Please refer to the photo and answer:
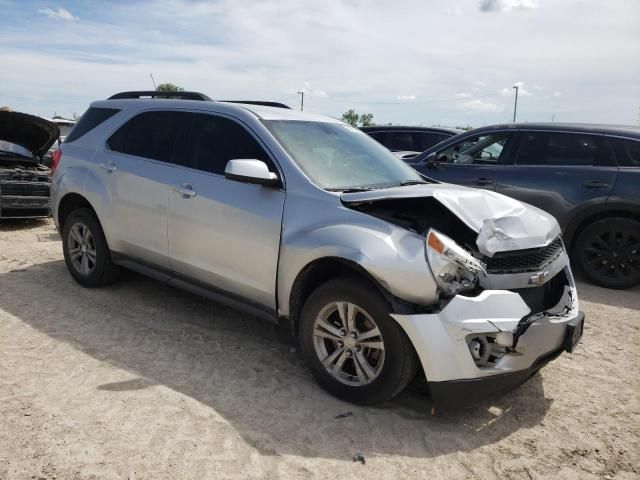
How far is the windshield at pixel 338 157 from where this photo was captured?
3.71m

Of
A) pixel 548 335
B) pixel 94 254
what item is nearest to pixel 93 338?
pixel 94 254

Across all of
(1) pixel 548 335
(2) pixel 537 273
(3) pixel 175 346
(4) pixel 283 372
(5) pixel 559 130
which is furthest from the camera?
(5) pixel 559 130

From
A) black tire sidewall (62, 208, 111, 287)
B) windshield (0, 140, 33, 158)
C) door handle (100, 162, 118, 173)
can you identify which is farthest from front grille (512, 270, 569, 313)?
windshield (0, 140, 33, 158)

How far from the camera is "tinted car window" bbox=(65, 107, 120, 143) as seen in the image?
510 cm

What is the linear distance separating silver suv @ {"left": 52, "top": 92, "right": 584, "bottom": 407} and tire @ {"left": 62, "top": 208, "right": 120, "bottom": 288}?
0.11 m

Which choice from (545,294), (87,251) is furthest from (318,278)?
(87,251)

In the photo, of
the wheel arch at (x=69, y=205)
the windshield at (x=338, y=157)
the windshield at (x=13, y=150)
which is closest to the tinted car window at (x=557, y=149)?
the windshield at (x=338, y=157)

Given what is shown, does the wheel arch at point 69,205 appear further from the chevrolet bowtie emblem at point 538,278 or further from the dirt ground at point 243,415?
the chevrolet bowtie emblem at point 538,278

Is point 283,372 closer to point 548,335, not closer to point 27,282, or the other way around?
point 548,335

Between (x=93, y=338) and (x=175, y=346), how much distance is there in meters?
0.65

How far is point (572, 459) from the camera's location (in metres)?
2.82

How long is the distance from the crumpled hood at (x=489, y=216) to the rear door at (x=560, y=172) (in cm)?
286

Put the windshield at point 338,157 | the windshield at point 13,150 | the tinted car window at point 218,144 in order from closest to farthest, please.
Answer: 1. the windshield at point 338,157
2. the tinted car window at point 218,144
3. the windshield at point 13,150

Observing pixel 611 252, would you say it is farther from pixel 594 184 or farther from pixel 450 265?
pixel 450 265
